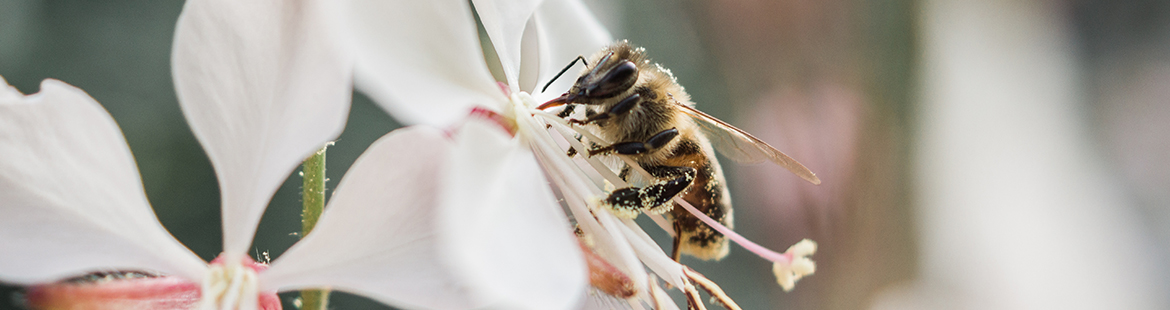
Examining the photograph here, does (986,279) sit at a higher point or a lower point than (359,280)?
lower

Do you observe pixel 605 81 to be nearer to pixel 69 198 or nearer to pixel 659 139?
pixel 659 139

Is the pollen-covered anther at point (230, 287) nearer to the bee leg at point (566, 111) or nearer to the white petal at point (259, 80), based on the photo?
the white petal at point (259, 80)

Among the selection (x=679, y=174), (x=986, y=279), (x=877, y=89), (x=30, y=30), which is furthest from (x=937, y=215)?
(x=30, y=30)

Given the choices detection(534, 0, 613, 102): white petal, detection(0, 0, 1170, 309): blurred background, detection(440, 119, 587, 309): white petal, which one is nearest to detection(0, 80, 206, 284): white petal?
detection(440, 119, 587, 309): white petal

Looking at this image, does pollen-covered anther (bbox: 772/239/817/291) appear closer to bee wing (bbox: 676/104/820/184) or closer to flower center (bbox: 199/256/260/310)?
bee wing (bbox: 676/104/820/184)

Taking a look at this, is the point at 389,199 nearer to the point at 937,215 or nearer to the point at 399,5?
the point at 399,5

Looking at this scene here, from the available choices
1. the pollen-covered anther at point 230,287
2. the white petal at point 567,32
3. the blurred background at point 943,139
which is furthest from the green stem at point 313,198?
the blurred background at point 943,139
